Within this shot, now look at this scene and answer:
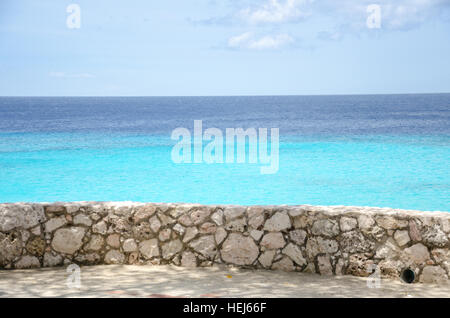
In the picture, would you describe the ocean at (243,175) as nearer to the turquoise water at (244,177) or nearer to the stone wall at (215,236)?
the turquoise water at (244,177)

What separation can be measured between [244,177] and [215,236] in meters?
17.8

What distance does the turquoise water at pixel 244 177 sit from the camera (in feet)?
68.4

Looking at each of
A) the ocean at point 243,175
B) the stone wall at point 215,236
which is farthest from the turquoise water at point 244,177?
the stone wall at point 215,236

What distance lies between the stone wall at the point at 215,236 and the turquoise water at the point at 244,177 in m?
13.4

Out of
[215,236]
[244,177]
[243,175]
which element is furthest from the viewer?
[243,175]

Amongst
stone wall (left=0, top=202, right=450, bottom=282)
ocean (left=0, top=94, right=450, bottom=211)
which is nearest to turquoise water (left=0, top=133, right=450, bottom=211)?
ocean (left=0, top=94, right=450, bottom=211)

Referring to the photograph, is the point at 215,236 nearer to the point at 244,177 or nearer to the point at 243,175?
the point at 244,177

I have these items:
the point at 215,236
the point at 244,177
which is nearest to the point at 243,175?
the point at 244,177

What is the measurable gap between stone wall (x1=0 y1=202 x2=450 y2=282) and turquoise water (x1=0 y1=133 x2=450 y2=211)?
43.9ft

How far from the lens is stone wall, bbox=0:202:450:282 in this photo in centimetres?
606

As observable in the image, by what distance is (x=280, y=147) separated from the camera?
34.8 meters

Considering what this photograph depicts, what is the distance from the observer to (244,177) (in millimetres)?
24219

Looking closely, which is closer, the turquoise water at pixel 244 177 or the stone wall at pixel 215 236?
the stone wall at pixel 215 236

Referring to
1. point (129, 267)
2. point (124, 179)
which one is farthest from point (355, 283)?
point (124, 179)
